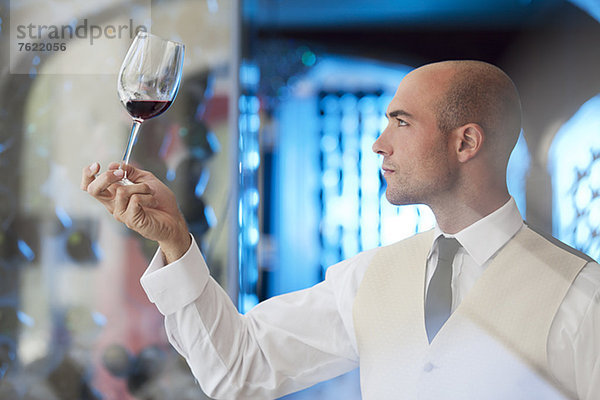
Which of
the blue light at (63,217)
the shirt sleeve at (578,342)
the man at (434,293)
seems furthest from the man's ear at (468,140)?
the blue light at (63,217)

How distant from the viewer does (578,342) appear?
3.53 ft

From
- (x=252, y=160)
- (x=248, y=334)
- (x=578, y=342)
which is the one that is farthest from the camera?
(x=252, y=160)

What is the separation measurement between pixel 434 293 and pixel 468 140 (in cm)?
33

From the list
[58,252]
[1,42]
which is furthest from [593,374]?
[1,42]

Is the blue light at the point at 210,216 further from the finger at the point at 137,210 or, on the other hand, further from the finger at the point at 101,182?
the finger at the point at 101,182

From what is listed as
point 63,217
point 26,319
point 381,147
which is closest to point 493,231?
point 381,147

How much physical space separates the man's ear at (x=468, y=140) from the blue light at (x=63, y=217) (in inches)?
48.1

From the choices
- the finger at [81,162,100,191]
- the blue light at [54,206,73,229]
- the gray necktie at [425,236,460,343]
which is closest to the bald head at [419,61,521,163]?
the gray necktie at [425,236,460,343]

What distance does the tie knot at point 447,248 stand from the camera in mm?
1244

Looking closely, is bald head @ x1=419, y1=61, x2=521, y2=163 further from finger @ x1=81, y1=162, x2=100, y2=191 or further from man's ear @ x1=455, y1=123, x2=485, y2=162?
finger @ x1=81, y1=162, x2=100, y2=191

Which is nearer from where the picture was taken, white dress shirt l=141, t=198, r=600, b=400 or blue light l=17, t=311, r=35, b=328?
white dress shirt l=141, t=198, r=600, b=400

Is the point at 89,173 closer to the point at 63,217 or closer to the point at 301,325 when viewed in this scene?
the point at 301,325

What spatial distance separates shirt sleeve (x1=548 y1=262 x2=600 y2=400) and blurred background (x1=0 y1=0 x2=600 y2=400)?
0.41 feet

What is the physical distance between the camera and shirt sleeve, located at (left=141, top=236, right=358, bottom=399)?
4.05 ft
